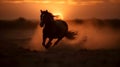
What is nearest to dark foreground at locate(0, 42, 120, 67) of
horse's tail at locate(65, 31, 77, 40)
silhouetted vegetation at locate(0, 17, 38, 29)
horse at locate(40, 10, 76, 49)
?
horse at locate(40, 10, 76, 49)

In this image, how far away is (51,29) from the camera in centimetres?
2189

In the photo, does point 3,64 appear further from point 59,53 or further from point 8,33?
point 8,33

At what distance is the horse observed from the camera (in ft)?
69.8

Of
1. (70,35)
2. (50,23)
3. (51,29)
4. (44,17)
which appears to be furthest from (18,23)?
(44,17)

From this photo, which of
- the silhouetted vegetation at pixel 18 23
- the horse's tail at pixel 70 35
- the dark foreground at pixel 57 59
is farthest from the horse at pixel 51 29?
the silhouetted vegetation at pixel 18 23

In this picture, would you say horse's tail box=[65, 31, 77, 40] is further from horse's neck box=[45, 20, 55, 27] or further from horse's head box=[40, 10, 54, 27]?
horse's head box=[40, 10, 54, 27]

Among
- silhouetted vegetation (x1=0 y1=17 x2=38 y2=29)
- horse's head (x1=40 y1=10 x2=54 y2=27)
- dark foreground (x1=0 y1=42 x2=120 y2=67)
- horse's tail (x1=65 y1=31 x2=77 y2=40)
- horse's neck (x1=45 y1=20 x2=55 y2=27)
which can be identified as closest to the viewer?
dark foreground (x1=0 y1=42 x2=120 y2=67)

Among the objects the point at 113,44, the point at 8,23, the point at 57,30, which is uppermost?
the point at 57,30

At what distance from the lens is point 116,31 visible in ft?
107

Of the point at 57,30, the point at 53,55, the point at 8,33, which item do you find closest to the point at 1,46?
the point at 57,30

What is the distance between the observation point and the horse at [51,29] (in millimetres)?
21281

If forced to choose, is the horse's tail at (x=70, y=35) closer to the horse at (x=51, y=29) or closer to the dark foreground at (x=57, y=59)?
the horse at (x=51, y=29)

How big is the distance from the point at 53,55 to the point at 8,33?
1278 centimetres

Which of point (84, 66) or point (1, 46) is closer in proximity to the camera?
point (84, 66)
